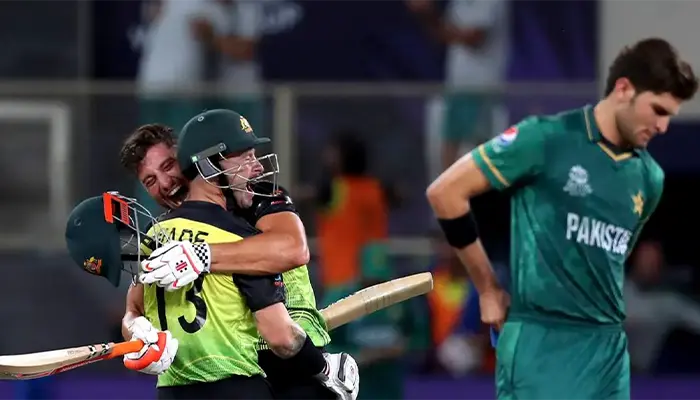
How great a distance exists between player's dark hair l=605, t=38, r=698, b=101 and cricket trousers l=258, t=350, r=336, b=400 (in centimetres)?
139

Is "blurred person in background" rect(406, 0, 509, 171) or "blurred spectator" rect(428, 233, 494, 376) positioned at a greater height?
"blurred person in background" rect(406, 0, 509, 171)

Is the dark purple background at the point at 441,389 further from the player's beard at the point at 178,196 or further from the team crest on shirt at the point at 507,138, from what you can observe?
the player's beard at the point at 178,196

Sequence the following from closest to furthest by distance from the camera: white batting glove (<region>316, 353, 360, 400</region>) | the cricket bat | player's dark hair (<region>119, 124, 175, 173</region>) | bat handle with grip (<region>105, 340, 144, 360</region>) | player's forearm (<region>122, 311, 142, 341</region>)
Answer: bat handle with grip (<region>105, 340, 144, 360</region>), the cricket bat, player's forearm (<region>122, 311, 142, 341</region>), white batting glove (<region>316, 353, 360, 400</region>), player's dark hair (<region>119, 124, 175, 173</region>)

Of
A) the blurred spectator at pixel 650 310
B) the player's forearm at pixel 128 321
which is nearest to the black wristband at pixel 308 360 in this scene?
the player's forearm at pixel 128 321

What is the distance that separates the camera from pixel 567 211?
5.11 m

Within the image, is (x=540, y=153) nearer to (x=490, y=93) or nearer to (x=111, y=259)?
(x=111, y=259)

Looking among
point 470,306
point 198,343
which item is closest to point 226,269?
point 198,343

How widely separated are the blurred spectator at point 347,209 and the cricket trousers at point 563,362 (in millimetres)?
3773

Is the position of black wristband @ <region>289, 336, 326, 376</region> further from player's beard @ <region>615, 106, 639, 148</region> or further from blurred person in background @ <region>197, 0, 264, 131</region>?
blurred person in background @ <region>197, 0, 264, 131</region>

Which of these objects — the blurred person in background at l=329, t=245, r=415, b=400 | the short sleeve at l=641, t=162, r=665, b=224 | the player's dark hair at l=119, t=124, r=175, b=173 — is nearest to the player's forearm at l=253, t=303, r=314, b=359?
the player's dark hair at l=119, t=124, r=175, b=173

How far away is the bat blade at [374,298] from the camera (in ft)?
17.6

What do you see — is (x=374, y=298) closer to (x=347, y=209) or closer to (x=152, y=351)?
(x=152, y=351)

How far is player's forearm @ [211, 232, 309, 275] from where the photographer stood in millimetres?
4391

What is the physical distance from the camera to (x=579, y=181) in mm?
5113
